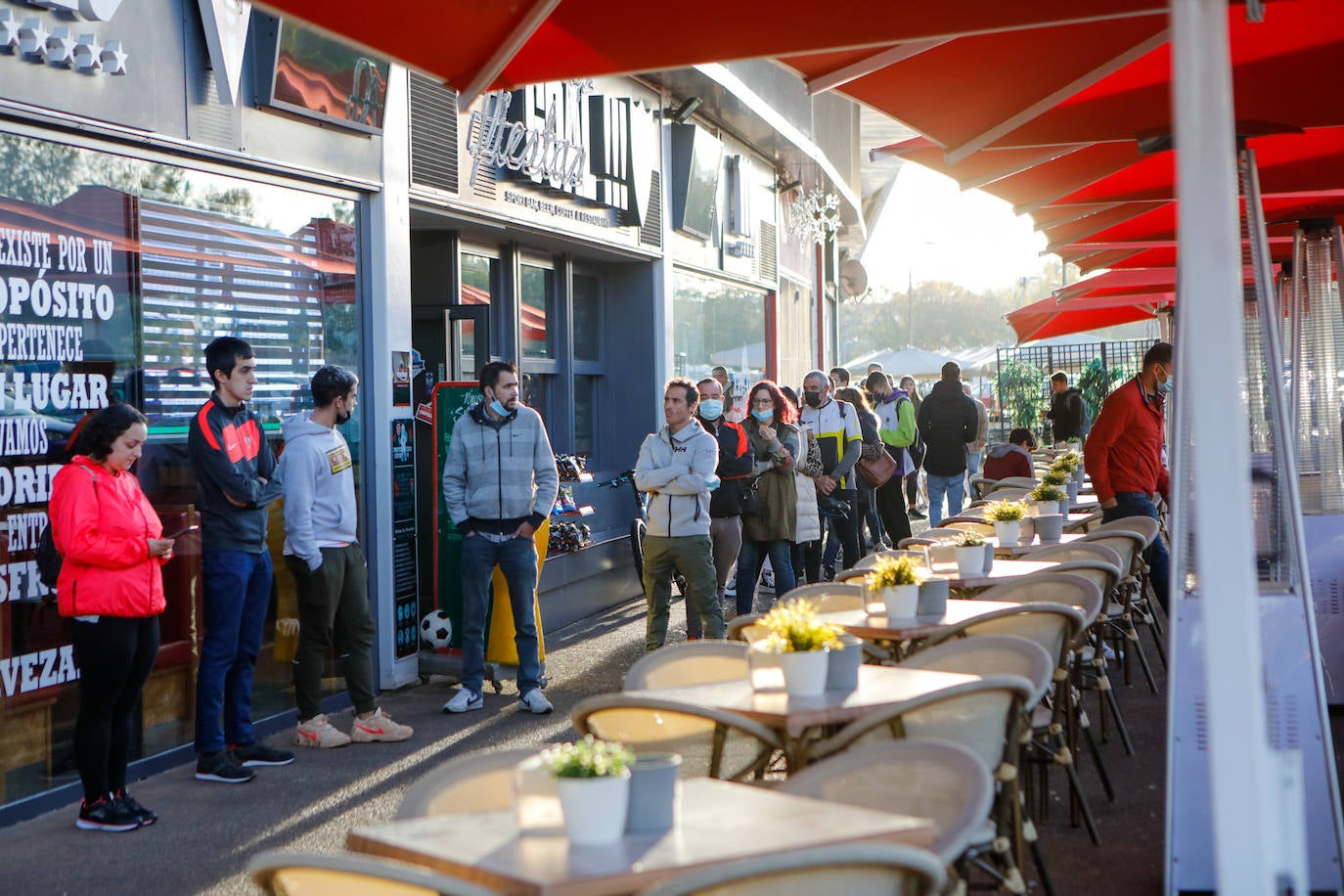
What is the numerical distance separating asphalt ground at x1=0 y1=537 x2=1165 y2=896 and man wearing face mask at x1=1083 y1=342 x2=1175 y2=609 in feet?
3.82

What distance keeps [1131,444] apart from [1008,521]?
1.26m

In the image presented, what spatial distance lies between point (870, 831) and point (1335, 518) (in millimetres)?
5106

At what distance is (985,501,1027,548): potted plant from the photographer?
777 cm

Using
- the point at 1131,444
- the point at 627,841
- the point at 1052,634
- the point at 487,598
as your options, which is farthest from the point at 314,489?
the point at 1131,444

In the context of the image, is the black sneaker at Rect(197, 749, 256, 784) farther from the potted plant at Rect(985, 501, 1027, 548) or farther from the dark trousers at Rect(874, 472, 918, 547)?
the dark trousers at Rect(874, 472, 918, 547)

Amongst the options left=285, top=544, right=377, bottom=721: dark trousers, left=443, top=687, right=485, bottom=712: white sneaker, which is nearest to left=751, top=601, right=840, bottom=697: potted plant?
left=285, top=544, right=377, bottom=721: dark trousers

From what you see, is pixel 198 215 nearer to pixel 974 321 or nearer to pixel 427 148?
pixel 427 148

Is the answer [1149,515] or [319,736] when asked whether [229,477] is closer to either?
[319,736]

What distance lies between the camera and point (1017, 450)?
12.9m

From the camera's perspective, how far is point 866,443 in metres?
12.7

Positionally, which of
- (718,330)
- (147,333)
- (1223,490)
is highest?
(718,330)

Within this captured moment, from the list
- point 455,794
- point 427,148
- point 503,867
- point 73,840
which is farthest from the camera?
point 427,148

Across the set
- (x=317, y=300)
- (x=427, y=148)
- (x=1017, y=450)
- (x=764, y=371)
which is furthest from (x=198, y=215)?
(x=764, y=371)

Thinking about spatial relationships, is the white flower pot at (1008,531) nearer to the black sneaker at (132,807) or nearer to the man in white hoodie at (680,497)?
the man in white hoodie at (680,497)
